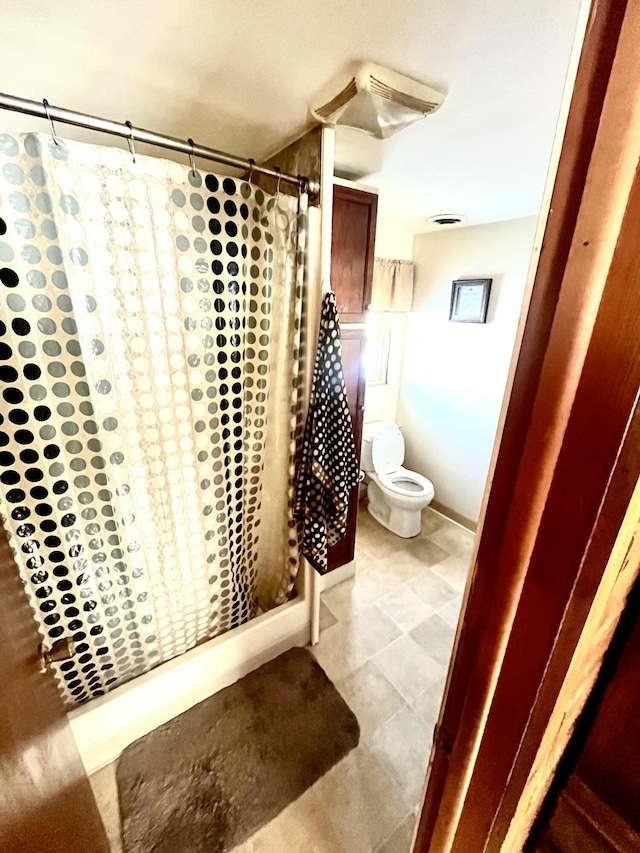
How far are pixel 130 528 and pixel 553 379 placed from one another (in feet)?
4.49

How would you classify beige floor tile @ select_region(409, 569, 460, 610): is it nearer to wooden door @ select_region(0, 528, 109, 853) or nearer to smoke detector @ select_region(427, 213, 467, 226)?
wooden door @ select_region(0, 528, 109, 853)

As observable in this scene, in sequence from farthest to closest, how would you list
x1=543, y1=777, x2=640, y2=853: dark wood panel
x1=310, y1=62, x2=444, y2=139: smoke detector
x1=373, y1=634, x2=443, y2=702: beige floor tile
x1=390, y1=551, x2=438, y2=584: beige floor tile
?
x1=390, y1=551, x2=438, y2=584: beige floor tile, x1=373, y1=634, x2=443, y2=702: beige floor tile, x1=310, y1=62, x2=444, y2=139: smoke detector, x1=543, y1=777, x2=640, y2=853: dark wood panel

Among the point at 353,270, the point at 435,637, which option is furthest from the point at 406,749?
the point at 353,270

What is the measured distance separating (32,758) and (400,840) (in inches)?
49.6

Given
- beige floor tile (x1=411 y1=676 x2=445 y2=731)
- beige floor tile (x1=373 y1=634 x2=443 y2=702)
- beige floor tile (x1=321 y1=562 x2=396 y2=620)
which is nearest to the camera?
beige floor tile (x1=411 y1=676 x2=445 y2=731)

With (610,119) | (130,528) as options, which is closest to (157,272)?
(130,528)

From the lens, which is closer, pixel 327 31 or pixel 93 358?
pixel 327 31

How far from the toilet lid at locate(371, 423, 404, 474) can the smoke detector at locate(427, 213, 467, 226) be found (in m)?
1.50

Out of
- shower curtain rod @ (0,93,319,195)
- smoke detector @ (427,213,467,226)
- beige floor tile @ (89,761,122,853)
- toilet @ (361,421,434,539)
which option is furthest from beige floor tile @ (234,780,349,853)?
smoke detector @ (427,213,467,226)

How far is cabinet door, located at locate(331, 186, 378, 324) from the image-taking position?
1.74m

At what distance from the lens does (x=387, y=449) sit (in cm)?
295

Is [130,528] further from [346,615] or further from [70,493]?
[346,615]

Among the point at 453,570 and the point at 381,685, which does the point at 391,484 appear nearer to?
the point at 453,570

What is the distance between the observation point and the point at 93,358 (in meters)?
1.10
